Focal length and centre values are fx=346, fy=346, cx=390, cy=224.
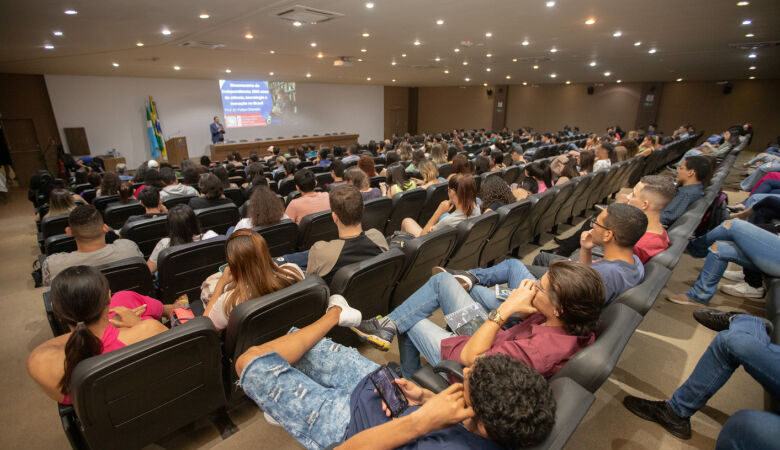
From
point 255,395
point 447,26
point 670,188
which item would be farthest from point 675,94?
point 255,395

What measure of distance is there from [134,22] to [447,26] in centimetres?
504

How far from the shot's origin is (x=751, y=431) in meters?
1.17

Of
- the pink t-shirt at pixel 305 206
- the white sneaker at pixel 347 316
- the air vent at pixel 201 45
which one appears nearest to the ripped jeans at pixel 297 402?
the white sneaker at pixel 347 316

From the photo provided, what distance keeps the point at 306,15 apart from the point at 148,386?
18.1 feet

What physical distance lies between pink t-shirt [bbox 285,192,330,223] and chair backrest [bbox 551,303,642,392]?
2.87 metres

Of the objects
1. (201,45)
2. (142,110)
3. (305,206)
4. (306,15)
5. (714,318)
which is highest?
(201,45)

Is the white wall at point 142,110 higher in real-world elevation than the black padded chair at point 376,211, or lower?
higher

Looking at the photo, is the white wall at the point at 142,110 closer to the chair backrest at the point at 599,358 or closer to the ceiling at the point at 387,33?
the ceiling at the point at 387,33

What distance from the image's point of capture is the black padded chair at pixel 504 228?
2.99 m

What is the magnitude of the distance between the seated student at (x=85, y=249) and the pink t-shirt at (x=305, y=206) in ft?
4.95

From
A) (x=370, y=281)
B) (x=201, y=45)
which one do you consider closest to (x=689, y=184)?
(x=370, y=281)

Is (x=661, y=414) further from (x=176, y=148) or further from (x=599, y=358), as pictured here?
(x=176, y=148)

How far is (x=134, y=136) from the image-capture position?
1344cm

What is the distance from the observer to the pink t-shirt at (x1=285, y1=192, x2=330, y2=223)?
3.64m
